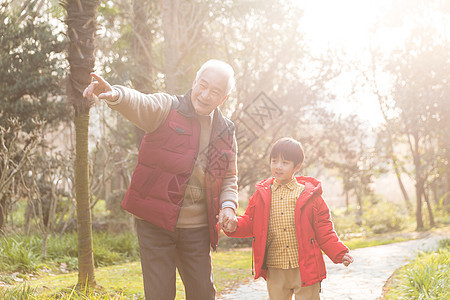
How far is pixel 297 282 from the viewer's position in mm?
3178

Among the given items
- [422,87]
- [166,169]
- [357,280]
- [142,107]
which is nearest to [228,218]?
[166,169]

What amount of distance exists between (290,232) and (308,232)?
155 mm

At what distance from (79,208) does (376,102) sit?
13.0m

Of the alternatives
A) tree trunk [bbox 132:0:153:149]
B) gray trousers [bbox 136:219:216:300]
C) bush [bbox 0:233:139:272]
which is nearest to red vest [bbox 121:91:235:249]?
gray trousers [bbox 136:219:216:300]

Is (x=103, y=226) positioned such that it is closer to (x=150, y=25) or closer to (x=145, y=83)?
(x=145, y=83)

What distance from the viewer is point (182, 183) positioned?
103 inches

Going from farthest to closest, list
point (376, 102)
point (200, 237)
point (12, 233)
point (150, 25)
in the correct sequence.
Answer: point (376, 102) → point (150, 25) → point (12, 233) → point (200, 237)

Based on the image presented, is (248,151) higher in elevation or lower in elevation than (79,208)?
higher

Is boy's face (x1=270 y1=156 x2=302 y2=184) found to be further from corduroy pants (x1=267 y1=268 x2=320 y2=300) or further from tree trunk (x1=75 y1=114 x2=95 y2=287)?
tree trunk (x1=75 y1=114 x2=95 y2=287)

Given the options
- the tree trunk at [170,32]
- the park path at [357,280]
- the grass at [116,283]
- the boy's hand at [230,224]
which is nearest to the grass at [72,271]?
the grass at [116,283]

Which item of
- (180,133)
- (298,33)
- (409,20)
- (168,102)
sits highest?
(409,20)

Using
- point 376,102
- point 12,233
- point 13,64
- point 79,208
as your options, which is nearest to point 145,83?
point 13,64

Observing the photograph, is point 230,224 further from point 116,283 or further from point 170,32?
point 170,32

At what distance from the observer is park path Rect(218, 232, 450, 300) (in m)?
5.06
